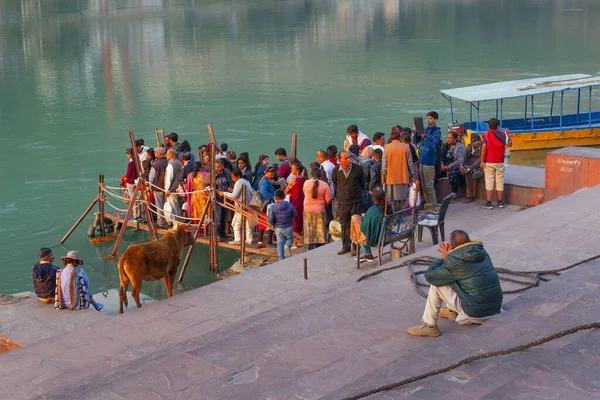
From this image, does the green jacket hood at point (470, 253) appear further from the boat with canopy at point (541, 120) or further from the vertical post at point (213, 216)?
the boat with canopy at point (541, 120)

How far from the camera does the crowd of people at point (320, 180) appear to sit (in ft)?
36.4

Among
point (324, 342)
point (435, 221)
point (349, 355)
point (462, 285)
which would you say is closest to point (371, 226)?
point (435, 221)

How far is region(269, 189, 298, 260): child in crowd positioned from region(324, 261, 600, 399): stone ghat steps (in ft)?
14.3

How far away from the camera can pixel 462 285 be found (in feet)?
22.0

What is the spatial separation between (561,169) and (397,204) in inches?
100

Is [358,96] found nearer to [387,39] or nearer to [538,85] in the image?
[538,85]

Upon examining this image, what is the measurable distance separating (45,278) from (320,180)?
3713 mm

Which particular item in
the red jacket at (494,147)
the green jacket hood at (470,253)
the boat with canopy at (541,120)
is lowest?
the boat with canopy at (541,120)

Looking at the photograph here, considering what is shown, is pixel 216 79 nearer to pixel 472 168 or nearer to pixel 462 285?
pixel 472 168

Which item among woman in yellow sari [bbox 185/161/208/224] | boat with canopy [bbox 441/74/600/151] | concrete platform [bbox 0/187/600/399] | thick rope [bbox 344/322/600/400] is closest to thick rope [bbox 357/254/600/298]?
concrete platform [bbox 0/187/600/399]

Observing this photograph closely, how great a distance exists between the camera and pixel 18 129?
2827 cm

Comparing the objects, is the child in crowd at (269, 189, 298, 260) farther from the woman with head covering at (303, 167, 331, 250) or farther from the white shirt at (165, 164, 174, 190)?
the white shirt at (165, 164, 174, 190)

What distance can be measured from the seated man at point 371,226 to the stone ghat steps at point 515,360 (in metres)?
2.41

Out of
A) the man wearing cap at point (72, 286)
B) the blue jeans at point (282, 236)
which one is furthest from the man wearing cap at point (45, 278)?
the blue jeans at point (282, 236)
